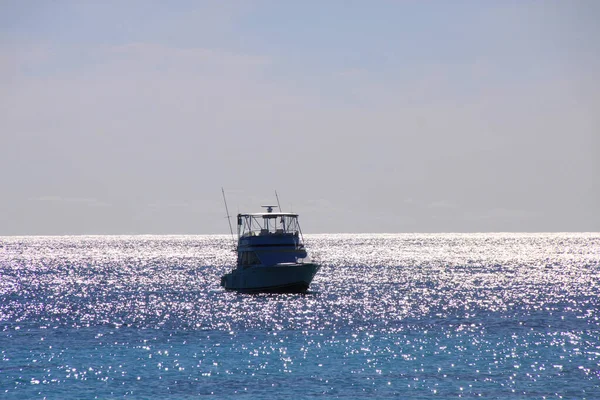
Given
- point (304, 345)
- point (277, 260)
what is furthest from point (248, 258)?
point (304, 345)

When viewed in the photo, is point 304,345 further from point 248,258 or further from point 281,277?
point 248,258

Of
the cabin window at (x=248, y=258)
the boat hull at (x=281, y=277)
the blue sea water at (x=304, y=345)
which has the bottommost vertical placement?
the blue sea water at (x=304, y=345)

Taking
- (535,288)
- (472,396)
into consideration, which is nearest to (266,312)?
(472,396)

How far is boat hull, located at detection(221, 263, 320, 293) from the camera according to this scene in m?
79.2

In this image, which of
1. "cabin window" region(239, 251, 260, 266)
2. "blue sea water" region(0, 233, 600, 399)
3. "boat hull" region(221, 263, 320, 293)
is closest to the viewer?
"blue sea water" region(0, 233, 600, 399)

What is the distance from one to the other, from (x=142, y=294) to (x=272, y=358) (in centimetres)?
5344

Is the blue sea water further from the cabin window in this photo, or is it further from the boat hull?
the cabin window

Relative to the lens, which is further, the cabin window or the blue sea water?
the cabin window

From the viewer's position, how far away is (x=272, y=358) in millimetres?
45562

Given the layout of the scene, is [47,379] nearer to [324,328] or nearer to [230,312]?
[324,328]

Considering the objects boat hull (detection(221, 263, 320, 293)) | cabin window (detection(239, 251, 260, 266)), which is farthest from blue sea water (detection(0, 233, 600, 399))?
cabin window (detection(239, 251, 260, 266))

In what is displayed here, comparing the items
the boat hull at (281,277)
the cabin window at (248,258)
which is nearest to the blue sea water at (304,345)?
the boat hull at (281,277)

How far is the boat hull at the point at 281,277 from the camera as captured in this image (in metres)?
79.2

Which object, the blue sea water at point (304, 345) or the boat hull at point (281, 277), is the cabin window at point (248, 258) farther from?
the blue sea water at point (304, 345)
